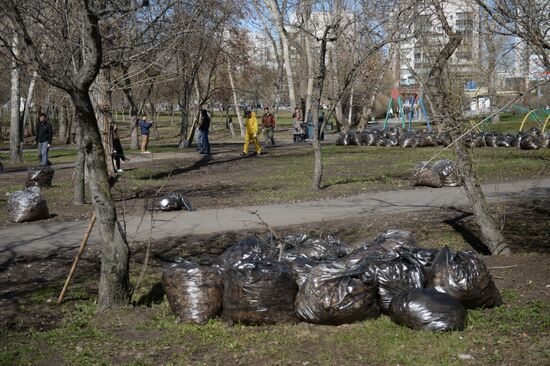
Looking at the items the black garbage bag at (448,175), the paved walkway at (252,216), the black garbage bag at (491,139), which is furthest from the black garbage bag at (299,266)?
the black garbage bag at (491,139)

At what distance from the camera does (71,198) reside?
16.3m

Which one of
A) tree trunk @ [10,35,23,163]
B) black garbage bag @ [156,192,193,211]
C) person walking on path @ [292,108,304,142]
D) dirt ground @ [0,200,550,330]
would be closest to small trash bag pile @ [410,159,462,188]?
dirt ground @ [0,200,550,330]

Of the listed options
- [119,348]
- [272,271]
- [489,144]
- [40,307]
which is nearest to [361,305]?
[272,271]

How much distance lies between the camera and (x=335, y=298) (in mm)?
6477

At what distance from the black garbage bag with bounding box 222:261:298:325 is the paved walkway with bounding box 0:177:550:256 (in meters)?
4.08

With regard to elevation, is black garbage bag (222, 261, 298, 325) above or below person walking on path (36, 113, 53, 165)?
below

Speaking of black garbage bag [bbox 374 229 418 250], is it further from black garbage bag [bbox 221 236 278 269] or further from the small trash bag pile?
the small trash bag pile

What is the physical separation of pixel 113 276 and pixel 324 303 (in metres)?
2.21

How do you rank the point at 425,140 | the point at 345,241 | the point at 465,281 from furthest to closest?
the point at 425,140 → the point at 345,241 → the point at 465,281

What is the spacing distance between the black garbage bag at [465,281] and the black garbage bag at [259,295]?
1.41 m

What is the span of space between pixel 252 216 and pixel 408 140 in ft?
63.7

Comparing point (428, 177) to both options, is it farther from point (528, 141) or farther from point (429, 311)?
point (528, 141)

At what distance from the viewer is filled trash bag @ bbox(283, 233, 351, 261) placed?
8.01m

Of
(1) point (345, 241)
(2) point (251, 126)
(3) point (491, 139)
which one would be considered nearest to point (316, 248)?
(1) point (345, 241)
